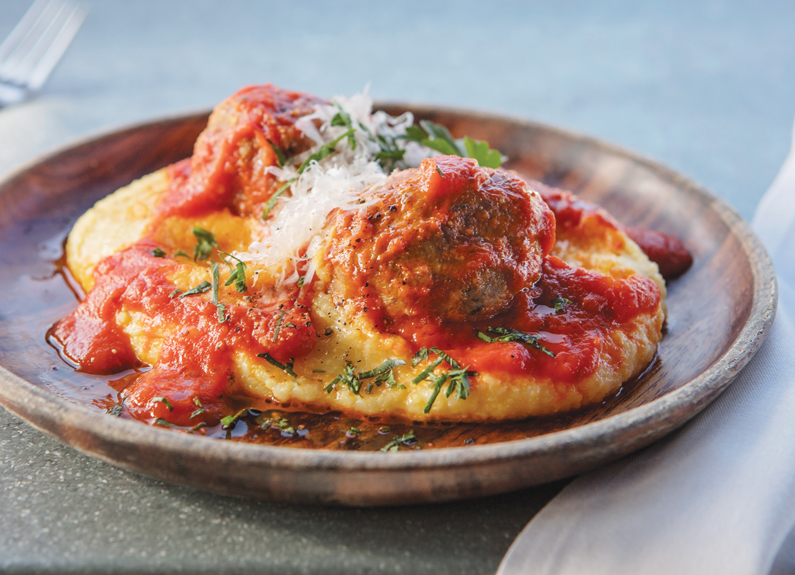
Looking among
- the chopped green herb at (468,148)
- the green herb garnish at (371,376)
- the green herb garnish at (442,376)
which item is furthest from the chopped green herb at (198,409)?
the chopped green herb at (468,148)

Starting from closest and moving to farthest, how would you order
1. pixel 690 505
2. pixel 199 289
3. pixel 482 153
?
pixel 690 505, pixel 199 289, pixel 482 153

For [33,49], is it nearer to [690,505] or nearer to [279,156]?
[279,156]

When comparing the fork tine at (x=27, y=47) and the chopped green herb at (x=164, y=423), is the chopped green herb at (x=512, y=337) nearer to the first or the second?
the chopped green herb at (x=164, y=423)

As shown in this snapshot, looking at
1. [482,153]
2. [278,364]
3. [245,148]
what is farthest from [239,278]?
[482,153]

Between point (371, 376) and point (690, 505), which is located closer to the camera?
point (690, 505)

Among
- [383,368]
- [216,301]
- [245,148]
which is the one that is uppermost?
[245,148]

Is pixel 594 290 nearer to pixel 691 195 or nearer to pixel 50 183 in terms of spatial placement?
pixel 691 195
